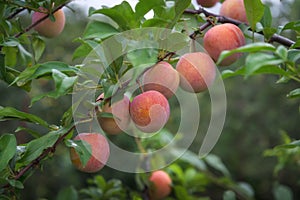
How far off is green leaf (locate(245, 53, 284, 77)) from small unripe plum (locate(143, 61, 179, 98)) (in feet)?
0.54

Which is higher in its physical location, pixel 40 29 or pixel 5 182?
pixel 40 29

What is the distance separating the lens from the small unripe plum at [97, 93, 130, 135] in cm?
69

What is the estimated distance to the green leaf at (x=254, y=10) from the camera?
2.27ft

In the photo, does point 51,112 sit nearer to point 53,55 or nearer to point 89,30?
point 53,55

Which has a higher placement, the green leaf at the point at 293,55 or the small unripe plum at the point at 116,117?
the green leaf at the point at 293,55

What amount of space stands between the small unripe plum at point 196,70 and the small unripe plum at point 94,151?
17 centimetres

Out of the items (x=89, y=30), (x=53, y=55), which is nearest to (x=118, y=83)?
(x=89, y=30)

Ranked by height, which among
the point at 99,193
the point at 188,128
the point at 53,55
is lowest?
the point at 53,55

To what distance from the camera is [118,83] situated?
67 centimetres

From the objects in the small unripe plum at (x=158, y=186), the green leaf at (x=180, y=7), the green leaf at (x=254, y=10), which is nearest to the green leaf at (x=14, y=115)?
the green leaf at (x=180, y=7)

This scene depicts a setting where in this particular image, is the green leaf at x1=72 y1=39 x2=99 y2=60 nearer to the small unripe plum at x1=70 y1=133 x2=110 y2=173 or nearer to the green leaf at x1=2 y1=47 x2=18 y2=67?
the small unripe plum at x1=70 y1=133 x2=110 y2=173

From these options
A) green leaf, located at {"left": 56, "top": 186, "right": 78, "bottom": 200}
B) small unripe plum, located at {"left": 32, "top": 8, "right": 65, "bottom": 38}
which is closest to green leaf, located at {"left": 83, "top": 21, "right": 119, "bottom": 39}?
small unripe plum, located at {"left": 32, "top": 8, "right": 65, "bottom": 38}

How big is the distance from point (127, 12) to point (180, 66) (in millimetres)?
122

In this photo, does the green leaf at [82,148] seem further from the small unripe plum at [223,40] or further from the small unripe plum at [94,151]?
the small unripe plum at [223,40]
